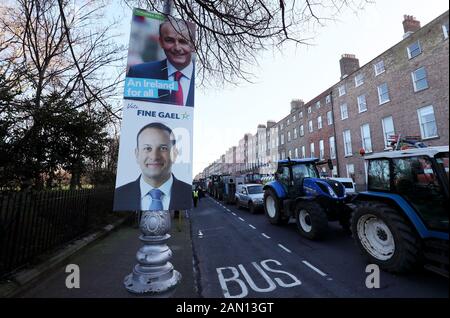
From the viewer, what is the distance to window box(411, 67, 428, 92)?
2.19 meters

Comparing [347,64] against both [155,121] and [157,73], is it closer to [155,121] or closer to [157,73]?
[157,73]

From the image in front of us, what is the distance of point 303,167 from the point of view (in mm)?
9422

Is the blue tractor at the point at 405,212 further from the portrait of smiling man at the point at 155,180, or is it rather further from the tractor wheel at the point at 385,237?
the portrait of smiling man at the point at 155,180

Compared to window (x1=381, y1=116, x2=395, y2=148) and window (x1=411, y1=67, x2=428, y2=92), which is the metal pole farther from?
window (x1=381, y1=116, x2=395, y2=148)

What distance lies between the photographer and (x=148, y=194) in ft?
11.7

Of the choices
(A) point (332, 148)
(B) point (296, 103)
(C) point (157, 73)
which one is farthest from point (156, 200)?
(B) point (296, 103)

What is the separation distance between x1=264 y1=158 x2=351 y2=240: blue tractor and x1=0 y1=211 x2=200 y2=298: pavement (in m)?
3.75

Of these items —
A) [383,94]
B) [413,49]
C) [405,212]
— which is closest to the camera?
[413,49]

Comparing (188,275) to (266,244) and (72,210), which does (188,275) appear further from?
(72,210)

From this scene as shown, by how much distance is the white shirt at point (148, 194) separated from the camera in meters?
3.55

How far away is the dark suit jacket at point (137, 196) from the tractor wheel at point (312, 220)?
455cm

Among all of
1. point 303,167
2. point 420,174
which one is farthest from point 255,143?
point 420,174

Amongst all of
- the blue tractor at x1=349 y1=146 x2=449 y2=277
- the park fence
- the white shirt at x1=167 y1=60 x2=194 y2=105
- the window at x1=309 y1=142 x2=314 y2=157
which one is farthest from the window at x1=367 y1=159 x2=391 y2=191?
the window at x1=309 y1=142 x2=314 y2=157

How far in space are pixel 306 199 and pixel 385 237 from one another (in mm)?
3083
